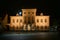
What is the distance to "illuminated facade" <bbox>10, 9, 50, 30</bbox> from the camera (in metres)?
49.5

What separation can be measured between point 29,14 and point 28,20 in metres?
1.66

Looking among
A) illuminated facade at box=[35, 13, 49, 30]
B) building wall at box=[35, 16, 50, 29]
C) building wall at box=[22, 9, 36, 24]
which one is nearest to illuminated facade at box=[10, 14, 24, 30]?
building wall at box=[22, 9, 36, 24]

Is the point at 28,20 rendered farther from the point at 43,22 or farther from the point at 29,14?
the point at 43,22

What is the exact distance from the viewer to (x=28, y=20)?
50344 mm

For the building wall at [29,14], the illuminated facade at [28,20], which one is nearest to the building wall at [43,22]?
the illuminated facade at [28,20]

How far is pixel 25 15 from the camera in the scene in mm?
50188

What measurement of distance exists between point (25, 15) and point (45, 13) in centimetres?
629

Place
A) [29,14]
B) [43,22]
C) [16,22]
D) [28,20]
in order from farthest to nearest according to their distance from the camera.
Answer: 1. [16,22]
2. [28,20]
3. [29,14]
4. [43,22]

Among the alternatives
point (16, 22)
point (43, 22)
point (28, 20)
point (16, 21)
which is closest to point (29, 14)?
point (28, 20)

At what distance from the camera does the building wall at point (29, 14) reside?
50025 millimetres

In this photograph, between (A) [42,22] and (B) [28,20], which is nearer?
(A) [42,22]

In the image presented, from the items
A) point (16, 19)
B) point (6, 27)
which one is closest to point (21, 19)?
point (16, 19)

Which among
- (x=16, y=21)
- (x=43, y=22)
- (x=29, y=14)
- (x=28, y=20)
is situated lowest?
(x=43, y=22)

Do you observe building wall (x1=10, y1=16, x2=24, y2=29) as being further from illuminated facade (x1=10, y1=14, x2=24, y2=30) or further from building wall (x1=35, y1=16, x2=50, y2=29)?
building wall (x1=35, y1=16, x2=50, y2=29)
